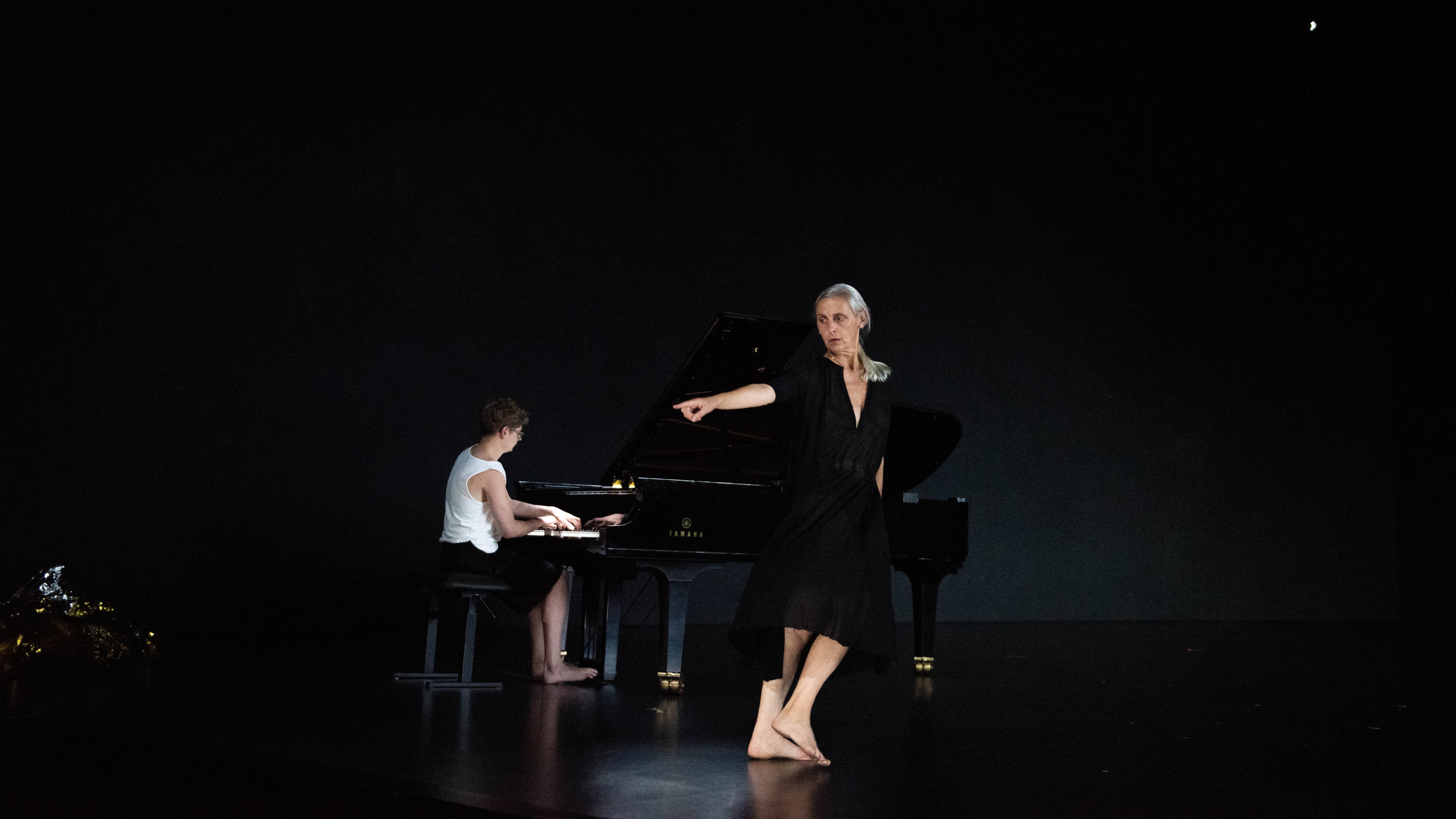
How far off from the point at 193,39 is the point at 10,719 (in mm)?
4235

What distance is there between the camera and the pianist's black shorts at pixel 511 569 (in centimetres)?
442

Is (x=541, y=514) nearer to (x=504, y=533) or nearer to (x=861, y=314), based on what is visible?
(x=504, y=533)

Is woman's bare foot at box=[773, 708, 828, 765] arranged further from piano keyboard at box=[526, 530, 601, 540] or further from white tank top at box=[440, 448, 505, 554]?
white tank top at box=[440, 448, 505, 554]

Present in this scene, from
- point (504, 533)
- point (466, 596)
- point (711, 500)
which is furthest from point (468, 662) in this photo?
point (711, 500)

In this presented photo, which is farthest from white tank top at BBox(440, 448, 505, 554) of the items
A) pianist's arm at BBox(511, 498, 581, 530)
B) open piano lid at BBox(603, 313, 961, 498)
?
open piano lid at BBox(603, 313, 961, 498)

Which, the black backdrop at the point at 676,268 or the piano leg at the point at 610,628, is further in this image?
the black backdrop at the point at 676,268

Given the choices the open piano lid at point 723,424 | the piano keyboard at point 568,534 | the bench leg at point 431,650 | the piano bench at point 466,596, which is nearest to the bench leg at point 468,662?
the piano bench at point 466,596

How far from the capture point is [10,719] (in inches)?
135

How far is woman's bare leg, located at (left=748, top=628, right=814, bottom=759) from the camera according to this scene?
2885mm

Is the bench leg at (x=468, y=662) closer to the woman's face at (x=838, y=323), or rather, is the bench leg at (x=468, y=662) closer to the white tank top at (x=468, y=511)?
the white tank top at (x=468, y=511)

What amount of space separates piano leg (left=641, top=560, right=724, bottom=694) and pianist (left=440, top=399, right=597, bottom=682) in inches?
17.0

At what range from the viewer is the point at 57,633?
14.6 ft

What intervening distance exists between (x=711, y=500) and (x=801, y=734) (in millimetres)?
1597

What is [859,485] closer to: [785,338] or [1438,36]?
[785,338]
